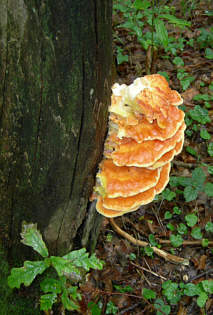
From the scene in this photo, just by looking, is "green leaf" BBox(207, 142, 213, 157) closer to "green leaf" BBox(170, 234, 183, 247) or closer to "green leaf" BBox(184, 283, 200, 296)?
→ "green leaf" BBox(170, 234, 183, 247)

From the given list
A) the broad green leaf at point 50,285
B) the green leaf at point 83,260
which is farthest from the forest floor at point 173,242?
the green leaf at point 83,260

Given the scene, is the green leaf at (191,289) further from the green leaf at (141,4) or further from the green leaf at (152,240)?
the green leaf at (141,4)

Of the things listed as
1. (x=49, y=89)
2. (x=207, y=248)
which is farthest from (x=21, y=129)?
(x=207, y=248)

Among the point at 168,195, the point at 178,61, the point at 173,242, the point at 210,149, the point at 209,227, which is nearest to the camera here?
the point at 173,242

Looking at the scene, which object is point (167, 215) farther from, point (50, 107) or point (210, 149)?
point (50, 107)

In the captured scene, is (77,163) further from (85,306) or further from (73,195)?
(85,306)

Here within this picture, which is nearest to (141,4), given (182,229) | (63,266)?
(182,229)
